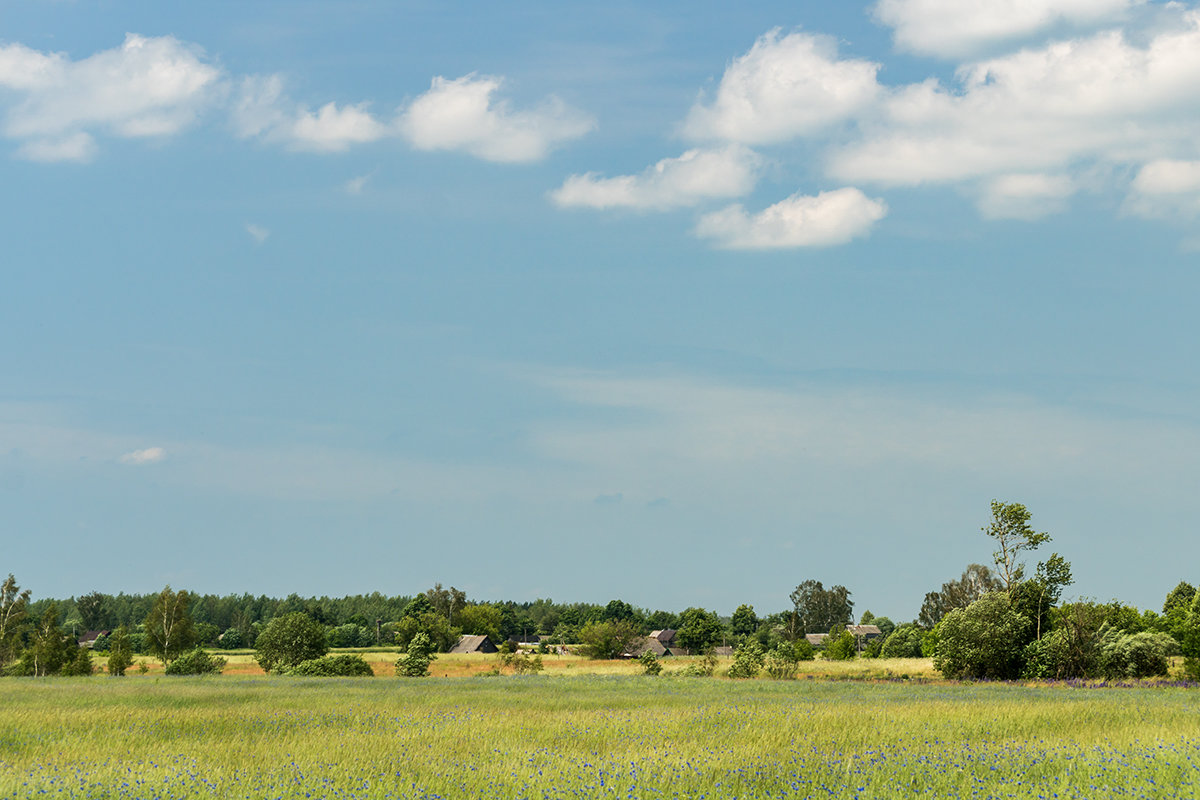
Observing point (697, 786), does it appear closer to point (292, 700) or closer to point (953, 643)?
point (292, 700)

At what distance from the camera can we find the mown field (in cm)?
1431

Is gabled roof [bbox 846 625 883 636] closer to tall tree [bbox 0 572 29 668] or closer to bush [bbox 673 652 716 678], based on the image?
bush [bbox 673 652 716 678]

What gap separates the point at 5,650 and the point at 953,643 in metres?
76.3

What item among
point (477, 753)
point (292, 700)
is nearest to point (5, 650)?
point (292, 700)

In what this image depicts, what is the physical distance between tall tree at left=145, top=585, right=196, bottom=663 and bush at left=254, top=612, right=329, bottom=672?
12.0 m

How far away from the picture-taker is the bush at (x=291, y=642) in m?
71.5

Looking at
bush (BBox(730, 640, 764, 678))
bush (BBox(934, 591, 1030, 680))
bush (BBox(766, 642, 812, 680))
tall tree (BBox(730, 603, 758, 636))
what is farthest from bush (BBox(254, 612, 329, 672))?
tall tree (BBox(730, 603, 758, 636))

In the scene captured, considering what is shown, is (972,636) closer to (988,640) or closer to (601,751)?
(988,640)

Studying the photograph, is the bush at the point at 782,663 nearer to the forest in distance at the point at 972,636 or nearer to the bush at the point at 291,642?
the forest in distance at the point at 972,636

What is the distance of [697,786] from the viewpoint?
1448cm

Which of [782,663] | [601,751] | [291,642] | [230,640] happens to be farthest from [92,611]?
[601,751]

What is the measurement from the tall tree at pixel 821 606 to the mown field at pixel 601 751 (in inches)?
6429

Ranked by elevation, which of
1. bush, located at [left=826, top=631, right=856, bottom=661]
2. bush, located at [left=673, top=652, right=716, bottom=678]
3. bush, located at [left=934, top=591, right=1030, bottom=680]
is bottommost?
bush, located at [left=826, top=631, right=856, bottom=661]

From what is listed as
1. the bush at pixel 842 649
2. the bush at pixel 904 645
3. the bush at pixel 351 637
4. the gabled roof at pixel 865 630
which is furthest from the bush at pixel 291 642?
the gabled roof at pixel 865 630
